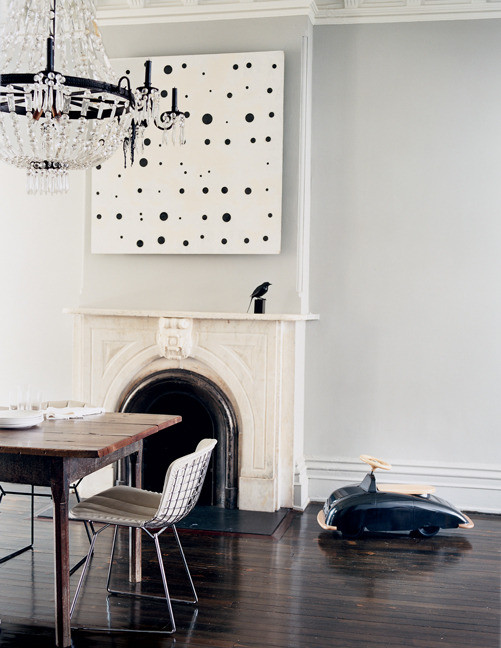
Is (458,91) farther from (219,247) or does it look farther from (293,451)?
(293,451)

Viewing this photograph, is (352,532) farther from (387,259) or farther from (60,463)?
(60,463)

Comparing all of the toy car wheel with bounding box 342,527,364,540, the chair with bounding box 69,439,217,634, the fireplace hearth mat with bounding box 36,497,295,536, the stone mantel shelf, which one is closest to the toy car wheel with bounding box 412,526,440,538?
the toy car wheel with bounding box 342,527,364,540

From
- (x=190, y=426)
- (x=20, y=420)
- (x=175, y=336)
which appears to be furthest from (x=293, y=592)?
(x=175, y=336)

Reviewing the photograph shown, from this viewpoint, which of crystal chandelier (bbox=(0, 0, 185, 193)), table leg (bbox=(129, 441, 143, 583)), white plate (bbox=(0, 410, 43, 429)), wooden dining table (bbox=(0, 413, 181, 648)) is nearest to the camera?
wooden dining table (bbox=(0, 413, 181, 648))

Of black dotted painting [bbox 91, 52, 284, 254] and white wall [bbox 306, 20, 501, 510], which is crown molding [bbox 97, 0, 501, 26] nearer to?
white wall [bbox 306, 20, 501, 510]

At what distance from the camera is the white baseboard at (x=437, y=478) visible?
5.44 metres

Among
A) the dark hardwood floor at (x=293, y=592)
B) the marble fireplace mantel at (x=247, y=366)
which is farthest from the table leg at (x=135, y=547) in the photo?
the marble fireplace mantel at (x=247, y=366)

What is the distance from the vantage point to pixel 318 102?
5668mm

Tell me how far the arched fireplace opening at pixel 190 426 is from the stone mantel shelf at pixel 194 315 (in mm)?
436

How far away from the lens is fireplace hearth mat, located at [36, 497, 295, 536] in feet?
15.9

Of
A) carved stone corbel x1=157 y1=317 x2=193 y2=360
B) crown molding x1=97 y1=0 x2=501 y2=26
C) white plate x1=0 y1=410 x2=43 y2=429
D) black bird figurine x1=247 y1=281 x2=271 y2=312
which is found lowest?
white plate x1=0 y1=410 x2=43 y2=429

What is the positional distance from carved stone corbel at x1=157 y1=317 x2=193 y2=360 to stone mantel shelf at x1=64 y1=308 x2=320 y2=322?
4 centimetres

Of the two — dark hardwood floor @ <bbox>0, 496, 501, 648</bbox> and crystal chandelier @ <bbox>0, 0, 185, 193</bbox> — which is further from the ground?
crystal chandelier @ <bbox>0, 0, 185, 193</bbox>

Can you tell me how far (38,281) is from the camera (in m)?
6.12
